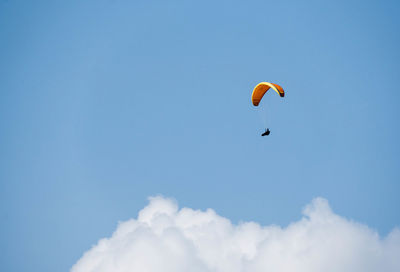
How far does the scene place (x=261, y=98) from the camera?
6303 cm

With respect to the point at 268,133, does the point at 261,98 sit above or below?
above

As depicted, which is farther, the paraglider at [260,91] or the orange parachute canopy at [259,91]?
the orange parachute canopy at [259,91]

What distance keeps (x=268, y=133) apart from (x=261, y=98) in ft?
21.3

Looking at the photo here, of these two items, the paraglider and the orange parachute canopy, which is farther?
the orange parachute canopy

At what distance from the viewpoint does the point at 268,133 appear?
2299 inches

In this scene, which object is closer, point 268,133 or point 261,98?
point 268,133
